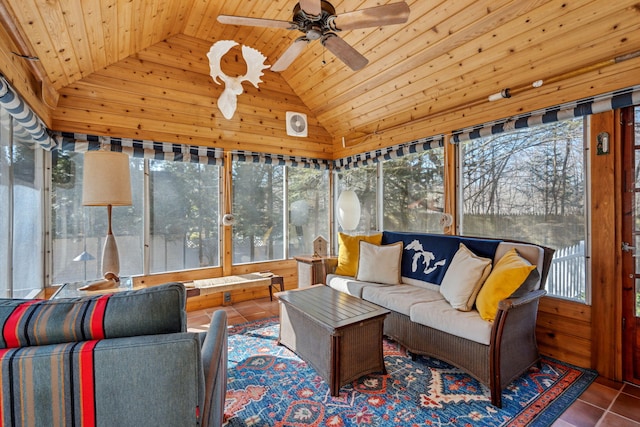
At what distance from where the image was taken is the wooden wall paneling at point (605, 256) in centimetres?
232

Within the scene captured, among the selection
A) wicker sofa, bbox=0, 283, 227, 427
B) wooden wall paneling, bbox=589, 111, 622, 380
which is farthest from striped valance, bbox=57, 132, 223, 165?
wooden wall paneling, bbox=589, 111, 622, 380

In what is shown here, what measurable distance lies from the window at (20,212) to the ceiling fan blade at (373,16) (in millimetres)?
2467

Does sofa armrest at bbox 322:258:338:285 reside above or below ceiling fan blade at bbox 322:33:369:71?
Result: below

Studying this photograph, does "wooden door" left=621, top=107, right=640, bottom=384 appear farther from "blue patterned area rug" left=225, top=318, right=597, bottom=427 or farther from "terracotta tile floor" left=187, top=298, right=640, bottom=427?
"blue patterned area rug" left=225, top=318, right=597, bottom=427

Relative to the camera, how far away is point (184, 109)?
4020 millimetres

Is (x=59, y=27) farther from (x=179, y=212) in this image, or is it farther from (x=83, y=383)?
(x=83, y=383)

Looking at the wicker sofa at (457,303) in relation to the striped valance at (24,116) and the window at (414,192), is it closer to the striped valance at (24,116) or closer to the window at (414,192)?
the window at (414,192)

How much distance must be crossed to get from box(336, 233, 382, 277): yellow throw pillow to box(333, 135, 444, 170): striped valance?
3.89ft

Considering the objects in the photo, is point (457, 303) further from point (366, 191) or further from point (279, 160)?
point (279, 160)

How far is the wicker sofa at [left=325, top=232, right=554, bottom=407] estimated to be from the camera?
2045 mm

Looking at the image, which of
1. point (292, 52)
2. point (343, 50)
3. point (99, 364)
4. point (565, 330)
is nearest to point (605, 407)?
point (565, 330)

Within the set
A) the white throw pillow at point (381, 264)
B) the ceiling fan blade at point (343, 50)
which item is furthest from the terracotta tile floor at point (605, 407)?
the ceiling fan blade at point (343, 50)

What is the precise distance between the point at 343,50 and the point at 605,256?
253cm

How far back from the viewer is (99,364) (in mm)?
885
